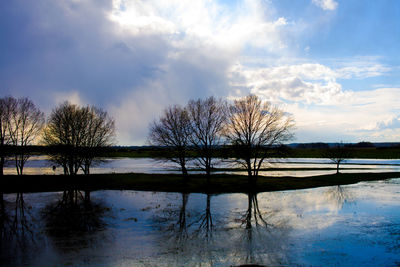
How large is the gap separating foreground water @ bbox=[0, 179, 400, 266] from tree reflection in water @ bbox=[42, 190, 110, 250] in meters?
0.06

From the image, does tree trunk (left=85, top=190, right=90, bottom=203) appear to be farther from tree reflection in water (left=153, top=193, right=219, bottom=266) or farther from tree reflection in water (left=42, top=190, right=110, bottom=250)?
tree reflection in water (left=153, top=193, right=219, bottom=266)

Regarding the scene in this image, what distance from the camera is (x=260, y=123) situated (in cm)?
4234

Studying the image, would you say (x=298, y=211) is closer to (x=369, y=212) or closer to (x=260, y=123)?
(x=369, y=212)

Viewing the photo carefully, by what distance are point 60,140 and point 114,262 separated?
3905 cm

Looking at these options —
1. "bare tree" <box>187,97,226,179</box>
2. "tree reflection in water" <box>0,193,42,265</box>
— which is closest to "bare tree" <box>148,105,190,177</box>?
"bare tree" <box>187,97,226,179</box>

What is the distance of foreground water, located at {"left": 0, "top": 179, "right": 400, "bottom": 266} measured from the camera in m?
14.0

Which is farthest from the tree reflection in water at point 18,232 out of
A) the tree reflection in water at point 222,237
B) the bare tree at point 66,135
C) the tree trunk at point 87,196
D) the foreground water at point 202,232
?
the bare tree at point 66,135

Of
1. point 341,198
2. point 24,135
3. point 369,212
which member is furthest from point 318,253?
point 24,135

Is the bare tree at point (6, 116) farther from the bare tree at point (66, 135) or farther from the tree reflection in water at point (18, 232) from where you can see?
the tree reflection in water at point (18, 232)

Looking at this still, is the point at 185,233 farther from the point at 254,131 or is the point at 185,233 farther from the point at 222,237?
the point at 254,131

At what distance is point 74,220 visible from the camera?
2220 centimetres

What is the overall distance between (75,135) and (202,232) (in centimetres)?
3667

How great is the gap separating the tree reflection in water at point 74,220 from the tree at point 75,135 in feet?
49.7

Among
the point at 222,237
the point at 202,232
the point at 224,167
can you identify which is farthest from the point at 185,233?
the point at 224,167
